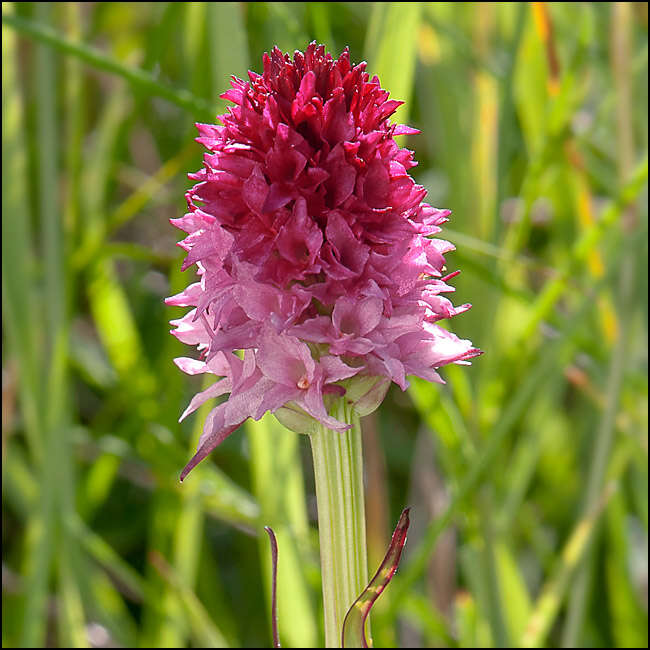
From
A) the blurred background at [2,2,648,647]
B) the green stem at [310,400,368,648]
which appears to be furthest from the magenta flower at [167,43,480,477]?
the blurred background at [2,2,648,647]

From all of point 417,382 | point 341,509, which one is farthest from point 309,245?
point 417,382

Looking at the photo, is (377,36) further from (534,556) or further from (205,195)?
(534,556)

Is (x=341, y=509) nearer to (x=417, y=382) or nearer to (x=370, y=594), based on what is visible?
(x=370, y=594)

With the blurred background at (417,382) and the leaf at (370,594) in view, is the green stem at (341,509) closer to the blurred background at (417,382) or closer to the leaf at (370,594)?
the leaf at (370,594)

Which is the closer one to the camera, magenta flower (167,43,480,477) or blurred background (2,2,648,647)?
magenta flower (167,43,480,477)

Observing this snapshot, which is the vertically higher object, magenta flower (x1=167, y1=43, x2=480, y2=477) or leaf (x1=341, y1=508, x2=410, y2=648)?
magenta flower (x1=167, y1=43, x2=480, y2=477)

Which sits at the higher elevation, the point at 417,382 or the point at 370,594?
the point at 417,382

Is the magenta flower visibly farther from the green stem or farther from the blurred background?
the blurred background
